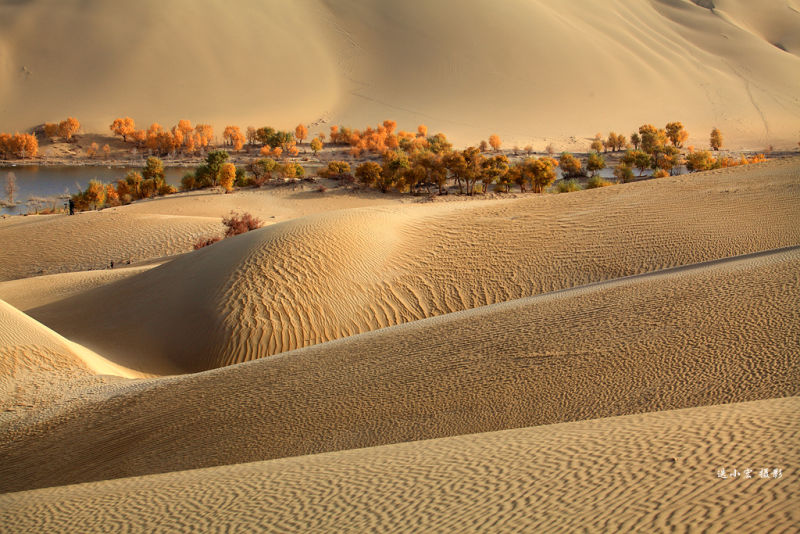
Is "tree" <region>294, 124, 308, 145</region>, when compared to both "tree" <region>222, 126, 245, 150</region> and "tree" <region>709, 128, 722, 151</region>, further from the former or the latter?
"tree" <region>709, 128, 722, 151</region>

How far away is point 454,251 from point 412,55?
109 m

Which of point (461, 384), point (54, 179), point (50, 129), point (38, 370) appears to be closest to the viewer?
point (461, 384)

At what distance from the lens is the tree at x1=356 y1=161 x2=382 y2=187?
41344mm

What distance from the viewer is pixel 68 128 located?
3319 inches

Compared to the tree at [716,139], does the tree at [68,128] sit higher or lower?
higher

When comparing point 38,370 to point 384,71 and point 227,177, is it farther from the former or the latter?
point 384,71

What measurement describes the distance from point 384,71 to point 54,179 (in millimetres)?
69920

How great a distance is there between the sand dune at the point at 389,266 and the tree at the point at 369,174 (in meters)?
25.9

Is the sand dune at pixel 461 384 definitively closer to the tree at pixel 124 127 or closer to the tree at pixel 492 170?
the tree at pixel 492 170

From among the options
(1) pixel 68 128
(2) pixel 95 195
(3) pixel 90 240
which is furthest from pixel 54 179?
(3) pixel 90 240

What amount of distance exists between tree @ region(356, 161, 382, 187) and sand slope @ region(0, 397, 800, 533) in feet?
122

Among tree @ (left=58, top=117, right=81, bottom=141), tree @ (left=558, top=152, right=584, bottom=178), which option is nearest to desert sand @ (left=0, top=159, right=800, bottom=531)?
tree @ (left=558, top=152, right=584, bottom=178)

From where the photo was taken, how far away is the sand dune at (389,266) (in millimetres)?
11453

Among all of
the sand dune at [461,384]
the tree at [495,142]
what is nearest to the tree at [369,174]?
the sand dune at [461,384]
